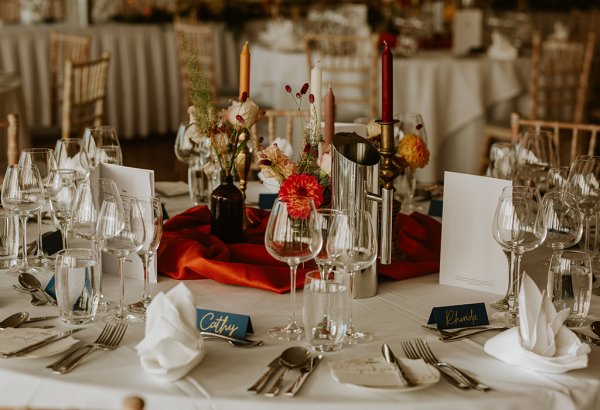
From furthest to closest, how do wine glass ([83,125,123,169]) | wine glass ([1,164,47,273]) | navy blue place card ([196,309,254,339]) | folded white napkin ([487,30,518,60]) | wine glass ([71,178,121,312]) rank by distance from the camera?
1. folded white napkin ([487,30,518,60])
2. wine glass ([83,125,123,169])
3. wine glass ([1,164,47,273])
4. wine glass ([71,178,121,312])
5. navy blue place card ([196,309,254,339])

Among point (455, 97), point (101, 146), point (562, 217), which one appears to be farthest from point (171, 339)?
point (455, 97)

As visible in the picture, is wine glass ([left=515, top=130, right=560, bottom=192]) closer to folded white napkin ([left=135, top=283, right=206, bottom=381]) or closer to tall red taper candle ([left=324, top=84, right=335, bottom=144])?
tall red taper candle ([left=324, top=84, right=335, bottom=144])

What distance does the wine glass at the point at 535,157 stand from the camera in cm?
255

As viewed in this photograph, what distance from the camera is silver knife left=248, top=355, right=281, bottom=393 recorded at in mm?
1305

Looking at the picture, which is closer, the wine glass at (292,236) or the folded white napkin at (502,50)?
the wine glass at (292,236)

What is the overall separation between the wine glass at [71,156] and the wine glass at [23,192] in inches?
13.9

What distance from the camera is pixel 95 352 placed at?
4.72ft

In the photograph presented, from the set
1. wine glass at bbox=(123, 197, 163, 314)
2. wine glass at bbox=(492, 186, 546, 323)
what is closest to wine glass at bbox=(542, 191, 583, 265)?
wine glass at bbox=(492, 186, 546, 323)

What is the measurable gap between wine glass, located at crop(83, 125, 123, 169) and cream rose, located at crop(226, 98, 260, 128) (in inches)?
24.0

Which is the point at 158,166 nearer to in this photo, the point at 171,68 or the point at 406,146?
the point at 171,68

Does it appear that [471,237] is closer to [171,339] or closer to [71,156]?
[171,339]

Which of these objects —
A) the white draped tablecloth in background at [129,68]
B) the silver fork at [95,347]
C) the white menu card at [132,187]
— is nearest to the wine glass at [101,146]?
the white menu card at [132,187]

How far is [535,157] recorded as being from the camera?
2.57 m

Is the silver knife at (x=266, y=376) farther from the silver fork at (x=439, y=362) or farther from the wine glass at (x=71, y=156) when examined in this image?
the wine glass at (x=71, y=156)
